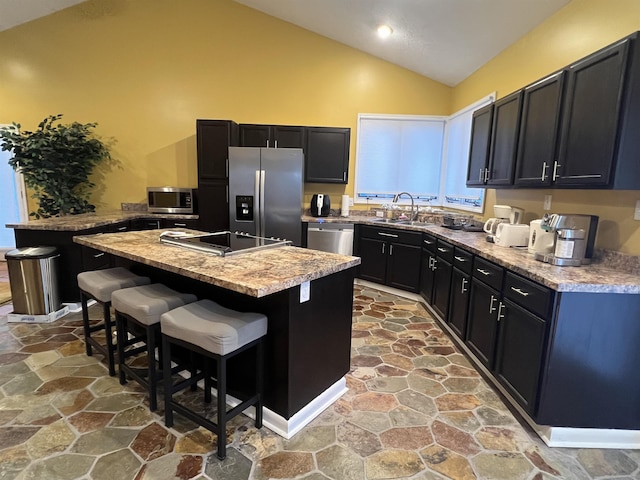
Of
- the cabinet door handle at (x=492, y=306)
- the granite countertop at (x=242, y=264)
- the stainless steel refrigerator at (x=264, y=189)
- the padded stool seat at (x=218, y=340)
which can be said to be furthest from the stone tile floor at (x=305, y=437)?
the stainless steel refrigerator at (x=264, y=189)

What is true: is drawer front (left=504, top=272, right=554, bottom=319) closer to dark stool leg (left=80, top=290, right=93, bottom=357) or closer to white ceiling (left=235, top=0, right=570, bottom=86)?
white ceiling (left=235, top=0, right=570, bottom=86)

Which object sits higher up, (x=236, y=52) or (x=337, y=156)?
(x=236, y=52)

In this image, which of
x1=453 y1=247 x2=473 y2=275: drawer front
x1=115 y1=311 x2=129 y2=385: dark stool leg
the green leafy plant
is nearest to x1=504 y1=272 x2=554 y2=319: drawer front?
x1=453 y1=247 x2=473 y2=275: drawer front

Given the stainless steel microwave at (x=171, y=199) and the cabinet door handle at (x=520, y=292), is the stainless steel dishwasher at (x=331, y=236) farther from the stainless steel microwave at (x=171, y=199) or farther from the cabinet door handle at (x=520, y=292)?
the cabinet door handle at (x=520, y=292)

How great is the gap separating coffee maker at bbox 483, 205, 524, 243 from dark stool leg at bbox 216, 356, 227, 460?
242cm

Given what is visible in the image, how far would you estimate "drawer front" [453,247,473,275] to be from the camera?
2824 millimetres

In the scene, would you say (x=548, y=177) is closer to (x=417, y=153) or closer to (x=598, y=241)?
(x=598, y=241)

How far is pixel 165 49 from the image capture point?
4.99 meters

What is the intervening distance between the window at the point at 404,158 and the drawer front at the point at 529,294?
2.84 meters

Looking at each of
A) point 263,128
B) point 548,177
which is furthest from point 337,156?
point 548,177

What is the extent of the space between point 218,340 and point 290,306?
39cm

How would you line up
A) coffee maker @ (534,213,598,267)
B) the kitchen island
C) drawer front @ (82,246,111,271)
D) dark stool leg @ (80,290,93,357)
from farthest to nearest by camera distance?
drawer front @ (82,246,111,271) → dark stool leg @ (80,290,93,357) → coffee maker @ (534,213,598,267) → the kitchen island

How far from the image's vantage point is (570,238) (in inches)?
84.3

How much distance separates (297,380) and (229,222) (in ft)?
9.67
